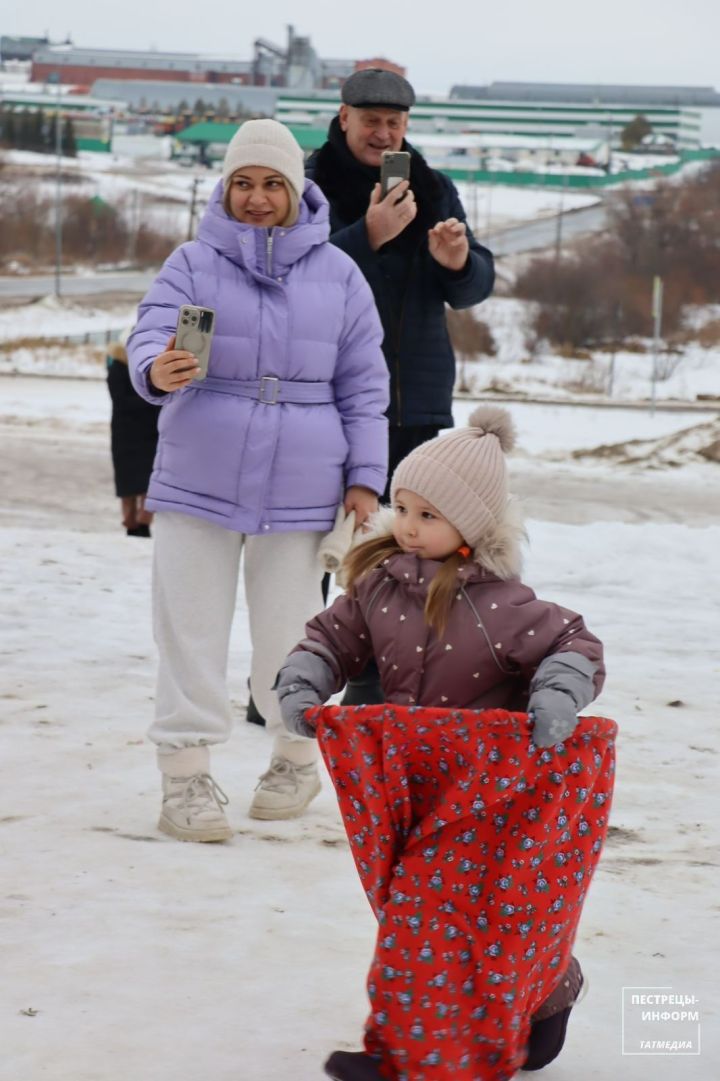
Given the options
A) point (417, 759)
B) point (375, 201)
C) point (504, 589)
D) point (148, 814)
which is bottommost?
point (148, 814)

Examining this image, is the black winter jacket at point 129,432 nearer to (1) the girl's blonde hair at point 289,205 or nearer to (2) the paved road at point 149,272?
(1) the girl's blonde hair at point 289,205

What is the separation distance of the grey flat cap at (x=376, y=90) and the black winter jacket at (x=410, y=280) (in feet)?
0.51

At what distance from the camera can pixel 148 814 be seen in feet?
13.0

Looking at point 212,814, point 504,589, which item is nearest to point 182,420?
point 212,814

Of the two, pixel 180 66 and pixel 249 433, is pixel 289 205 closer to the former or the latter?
pixel 249 433

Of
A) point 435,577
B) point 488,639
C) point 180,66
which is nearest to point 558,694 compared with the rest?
point 488,639

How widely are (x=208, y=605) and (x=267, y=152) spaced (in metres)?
1.07

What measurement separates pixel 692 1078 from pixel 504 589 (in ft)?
2.83

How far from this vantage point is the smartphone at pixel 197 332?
338cm

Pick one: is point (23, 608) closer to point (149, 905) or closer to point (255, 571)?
point (255, 571)

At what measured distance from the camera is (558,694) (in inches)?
91.6

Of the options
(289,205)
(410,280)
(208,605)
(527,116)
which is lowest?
(208,605)

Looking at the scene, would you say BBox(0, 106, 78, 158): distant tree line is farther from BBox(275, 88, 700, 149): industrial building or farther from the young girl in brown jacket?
the young girl in brown jacket

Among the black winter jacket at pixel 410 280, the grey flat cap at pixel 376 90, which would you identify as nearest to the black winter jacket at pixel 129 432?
the black winter jacket at pixel 410 280
